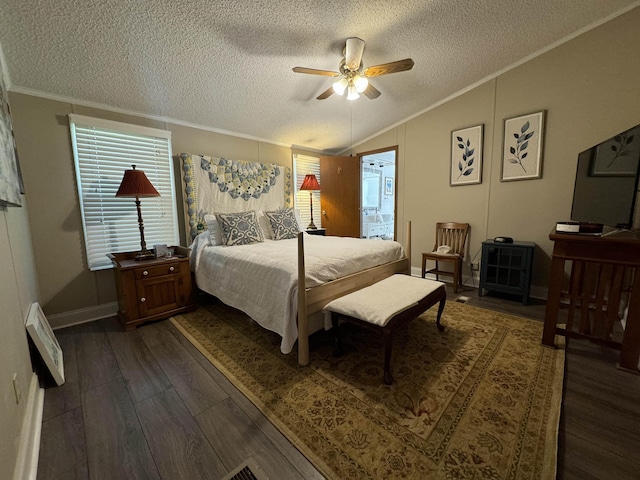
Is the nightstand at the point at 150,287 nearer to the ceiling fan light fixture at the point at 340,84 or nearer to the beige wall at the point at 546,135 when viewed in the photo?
the ceiling fan light fixture at the point at 340,84

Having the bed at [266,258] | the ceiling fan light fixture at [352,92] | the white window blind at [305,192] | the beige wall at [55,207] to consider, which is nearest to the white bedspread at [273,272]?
the bed at [266,258]

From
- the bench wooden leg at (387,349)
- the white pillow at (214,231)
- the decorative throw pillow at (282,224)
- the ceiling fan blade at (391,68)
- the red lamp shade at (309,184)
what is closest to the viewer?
the bench wooden leg at (387,349)

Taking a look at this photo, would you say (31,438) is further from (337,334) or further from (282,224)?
(282,224)

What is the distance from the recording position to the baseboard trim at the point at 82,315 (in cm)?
245

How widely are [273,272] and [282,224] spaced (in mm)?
1489

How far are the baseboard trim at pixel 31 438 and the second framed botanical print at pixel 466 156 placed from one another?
4.33 meters

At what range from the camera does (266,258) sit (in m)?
2.15

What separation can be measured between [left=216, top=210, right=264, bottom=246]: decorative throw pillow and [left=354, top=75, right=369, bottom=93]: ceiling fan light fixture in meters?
1.85

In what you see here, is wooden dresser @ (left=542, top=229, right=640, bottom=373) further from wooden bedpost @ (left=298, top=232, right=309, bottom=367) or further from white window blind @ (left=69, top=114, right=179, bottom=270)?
white window blind @ (left=69, top=114, right=179, bottom=270)

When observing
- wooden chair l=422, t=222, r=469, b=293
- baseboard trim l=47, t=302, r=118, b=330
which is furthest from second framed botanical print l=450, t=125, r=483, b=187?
baseboard trim l=47, t=302, r=118, b=330

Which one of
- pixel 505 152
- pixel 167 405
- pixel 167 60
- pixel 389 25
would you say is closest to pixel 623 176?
pixel 505 152

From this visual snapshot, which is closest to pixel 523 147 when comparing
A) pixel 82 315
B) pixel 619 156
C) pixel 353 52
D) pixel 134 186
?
pixel 619 156

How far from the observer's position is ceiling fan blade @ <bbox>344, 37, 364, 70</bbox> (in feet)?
7.21

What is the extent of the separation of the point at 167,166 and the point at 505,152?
4.11m
